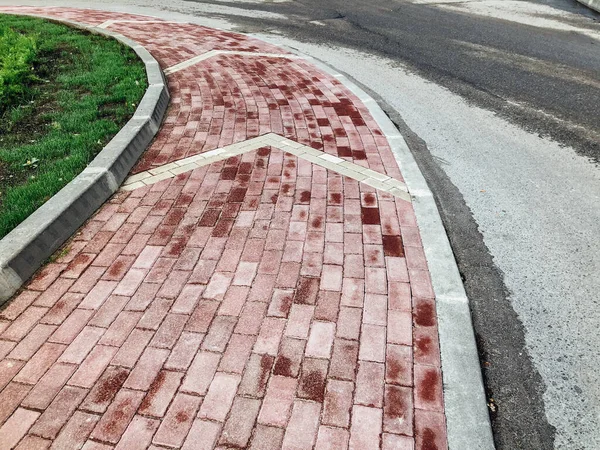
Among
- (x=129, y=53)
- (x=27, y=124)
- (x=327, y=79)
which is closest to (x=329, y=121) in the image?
(x=327, y=79)

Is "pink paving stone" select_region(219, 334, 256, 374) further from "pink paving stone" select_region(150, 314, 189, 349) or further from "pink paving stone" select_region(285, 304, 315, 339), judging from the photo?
"pink paving stone" select_region(150, 314, 189, 349)

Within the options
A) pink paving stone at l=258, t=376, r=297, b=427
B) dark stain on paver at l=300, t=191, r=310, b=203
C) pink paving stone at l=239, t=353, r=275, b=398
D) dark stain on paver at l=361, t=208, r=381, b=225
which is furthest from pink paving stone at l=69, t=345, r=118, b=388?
dark stain on paver at l=361, t=208, r=381, b=225

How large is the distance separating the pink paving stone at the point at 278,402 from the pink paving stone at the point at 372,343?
0.49 metres

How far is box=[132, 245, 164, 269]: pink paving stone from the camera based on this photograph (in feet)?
11.3

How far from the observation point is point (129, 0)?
14352 mm

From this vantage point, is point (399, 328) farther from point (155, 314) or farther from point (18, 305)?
point (18, 305)

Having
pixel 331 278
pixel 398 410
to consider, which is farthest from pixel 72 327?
pixel 398 410

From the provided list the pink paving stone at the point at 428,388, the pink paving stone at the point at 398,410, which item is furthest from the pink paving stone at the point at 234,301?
the pink paving stone at the point at 428,388

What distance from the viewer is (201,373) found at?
263cm

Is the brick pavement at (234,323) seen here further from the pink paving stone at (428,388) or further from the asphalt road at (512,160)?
the asphalt road at (512,160)

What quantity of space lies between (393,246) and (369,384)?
4.51ft

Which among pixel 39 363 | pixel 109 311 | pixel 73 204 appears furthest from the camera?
pixel 73 204

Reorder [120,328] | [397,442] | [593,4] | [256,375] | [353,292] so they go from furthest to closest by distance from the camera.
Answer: [593,4], [353,292], [120,328], [256,375], [397,442]

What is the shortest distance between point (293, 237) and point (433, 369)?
1605mm
